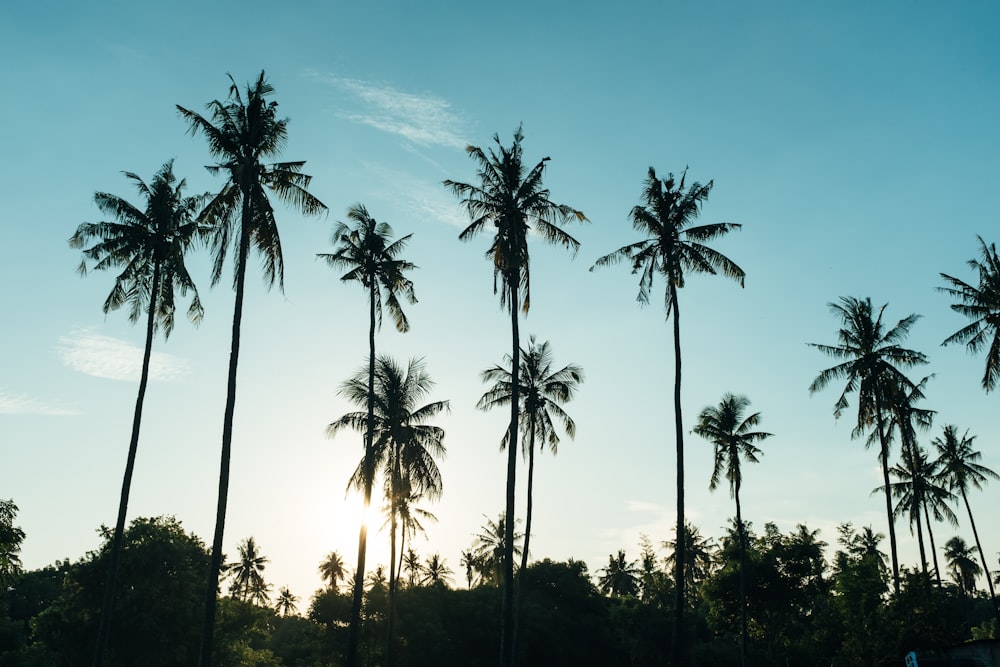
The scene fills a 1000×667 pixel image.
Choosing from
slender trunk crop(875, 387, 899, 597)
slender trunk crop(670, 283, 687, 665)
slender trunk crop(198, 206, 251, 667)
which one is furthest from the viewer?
slender trunk crop(875, 387, 899, 597)

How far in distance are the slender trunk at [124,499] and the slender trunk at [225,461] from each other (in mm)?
4875

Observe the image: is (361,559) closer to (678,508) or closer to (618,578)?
(678,508)

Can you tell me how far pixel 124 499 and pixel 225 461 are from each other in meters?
7.84

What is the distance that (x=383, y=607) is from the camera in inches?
1928

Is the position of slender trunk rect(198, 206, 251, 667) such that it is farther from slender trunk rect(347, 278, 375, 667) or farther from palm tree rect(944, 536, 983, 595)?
palm tree rect(944, 536, 983, 595)

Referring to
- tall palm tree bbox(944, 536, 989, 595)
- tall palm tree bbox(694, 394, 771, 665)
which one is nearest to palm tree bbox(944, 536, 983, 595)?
tall palm tree bbox(944, 536, 989, 595)

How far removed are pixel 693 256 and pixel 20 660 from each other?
3860cm

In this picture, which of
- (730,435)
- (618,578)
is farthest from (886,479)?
(618,578)

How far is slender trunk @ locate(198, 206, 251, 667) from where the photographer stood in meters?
20.3

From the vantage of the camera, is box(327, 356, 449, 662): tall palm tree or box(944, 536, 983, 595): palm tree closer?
box(327, 356, 449, 662): tall palm tree

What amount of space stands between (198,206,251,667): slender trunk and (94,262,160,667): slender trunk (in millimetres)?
4875

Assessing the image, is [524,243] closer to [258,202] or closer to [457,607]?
[258,202]

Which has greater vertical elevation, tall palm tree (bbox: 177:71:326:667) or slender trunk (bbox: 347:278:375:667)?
tall palm tree (bbox: 177:71:326:667)

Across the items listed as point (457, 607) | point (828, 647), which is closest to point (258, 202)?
point (457, 607)
